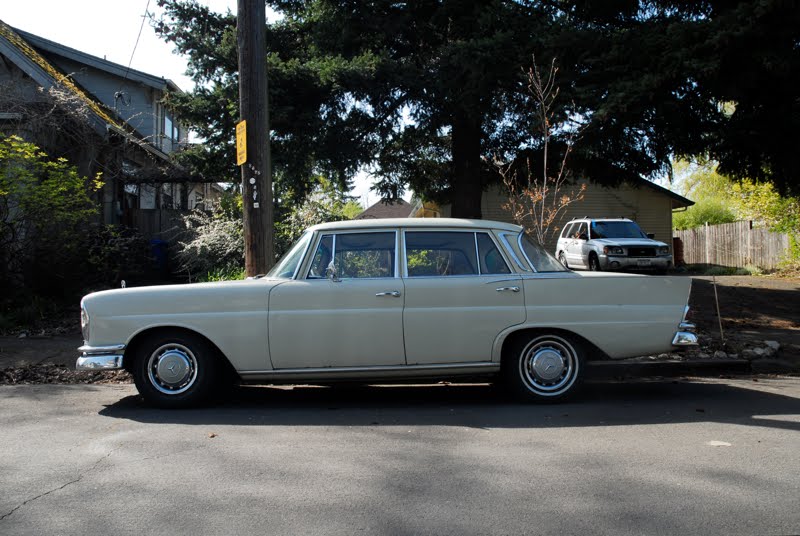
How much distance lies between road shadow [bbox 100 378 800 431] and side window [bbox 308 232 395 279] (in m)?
1.26

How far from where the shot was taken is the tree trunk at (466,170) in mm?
15383

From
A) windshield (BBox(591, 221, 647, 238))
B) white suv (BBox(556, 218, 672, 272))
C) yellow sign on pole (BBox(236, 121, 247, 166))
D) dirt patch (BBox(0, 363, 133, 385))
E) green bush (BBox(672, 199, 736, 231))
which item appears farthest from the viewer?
green bush (BBox(672, 199, 736, 231))

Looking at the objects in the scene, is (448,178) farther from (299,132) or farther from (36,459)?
(36,459)

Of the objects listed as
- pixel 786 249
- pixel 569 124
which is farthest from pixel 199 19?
pixel 786 249

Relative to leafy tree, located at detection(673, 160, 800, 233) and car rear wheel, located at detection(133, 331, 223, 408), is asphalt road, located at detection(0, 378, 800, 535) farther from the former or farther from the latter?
leafy tree, located at detection(673, 160, 800, 233)

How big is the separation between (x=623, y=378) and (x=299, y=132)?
26.9 ft

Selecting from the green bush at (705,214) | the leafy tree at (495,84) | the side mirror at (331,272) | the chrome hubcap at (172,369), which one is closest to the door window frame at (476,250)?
the side mirror at (331,272)

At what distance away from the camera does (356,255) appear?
654cm

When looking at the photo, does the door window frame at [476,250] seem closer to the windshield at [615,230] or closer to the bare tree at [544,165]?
the bare tree at [544,165]

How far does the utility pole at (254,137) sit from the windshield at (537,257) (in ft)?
10.3

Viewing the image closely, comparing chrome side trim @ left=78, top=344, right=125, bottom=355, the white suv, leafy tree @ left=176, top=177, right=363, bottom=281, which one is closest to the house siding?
leafy tree @ left=176, top=177, right=363, bottom=281

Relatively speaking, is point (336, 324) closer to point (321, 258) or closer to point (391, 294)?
point (391, 294)

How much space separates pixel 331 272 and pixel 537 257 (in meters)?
1.96

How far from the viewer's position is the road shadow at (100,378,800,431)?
19.3 ft
